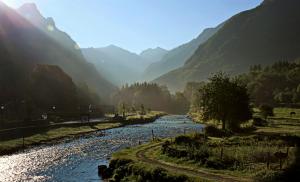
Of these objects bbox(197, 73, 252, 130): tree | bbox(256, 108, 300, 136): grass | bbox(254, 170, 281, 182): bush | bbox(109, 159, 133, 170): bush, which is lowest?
bbox(109, 159, 133, 170): bush

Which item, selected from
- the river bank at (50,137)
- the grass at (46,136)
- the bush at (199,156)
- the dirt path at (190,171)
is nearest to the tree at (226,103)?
the river bank at (50,137)

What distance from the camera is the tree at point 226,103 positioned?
109 m

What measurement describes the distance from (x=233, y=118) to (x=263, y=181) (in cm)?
6652

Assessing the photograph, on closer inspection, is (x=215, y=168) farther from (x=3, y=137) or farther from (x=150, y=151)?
(x=3, y=137)

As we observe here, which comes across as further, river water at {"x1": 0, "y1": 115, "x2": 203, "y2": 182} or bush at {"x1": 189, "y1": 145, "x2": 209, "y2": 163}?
river water at {"x1": 0, "y1": 115, "x2": 203, "y2": 182}

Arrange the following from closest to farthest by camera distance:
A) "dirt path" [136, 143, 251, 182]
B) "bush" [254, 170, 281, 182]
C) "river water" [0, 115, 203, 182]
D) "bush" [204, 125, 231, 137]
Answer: "bush" [254, 170, 281, 182] → "dirt path" [136, 143, 251, 182] → "river water" [0, 115, 203, 182] → "bush" [204, 125, 231, 137]

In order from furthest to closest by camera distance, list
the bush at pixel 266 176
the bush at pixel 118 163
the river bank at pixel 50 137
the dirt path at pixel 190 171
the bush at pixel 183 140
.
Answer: the river bank at pixel 50 137 → the bush at pixel 183 140 → the bush at pixel 118 163 → the dirt path at pixel 190 171 → the bush at pixel 266 176

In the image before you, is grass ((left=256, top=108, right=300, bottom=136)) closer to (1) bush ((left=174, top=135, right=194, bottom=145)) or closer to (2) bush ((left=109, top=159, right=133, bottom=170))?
(1) bush ((left=174, top=135, right=194, bottom=145))

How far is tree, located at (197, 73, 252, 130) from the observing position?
109m

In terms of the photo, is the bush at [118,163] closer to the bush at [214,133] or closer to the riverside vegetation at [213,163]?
the riverside vegetation at [213,163]

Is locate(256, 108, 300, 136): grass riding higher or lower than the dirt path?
higher

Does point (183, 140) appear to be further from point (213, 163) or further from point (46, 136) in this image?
point (46, 136)

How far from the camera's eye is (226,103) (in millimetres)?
108250

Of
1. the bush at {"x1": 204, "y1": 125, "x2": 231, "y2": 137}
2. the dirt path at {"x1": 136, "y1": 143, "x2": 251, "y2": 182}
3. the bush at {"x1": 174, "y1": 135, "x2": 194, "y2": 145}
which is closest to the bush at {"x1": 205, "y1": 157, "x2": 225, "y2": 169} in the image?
the dirt path at {"x1": 136, "y1": 143, "x2": 251, "y2": 182}
